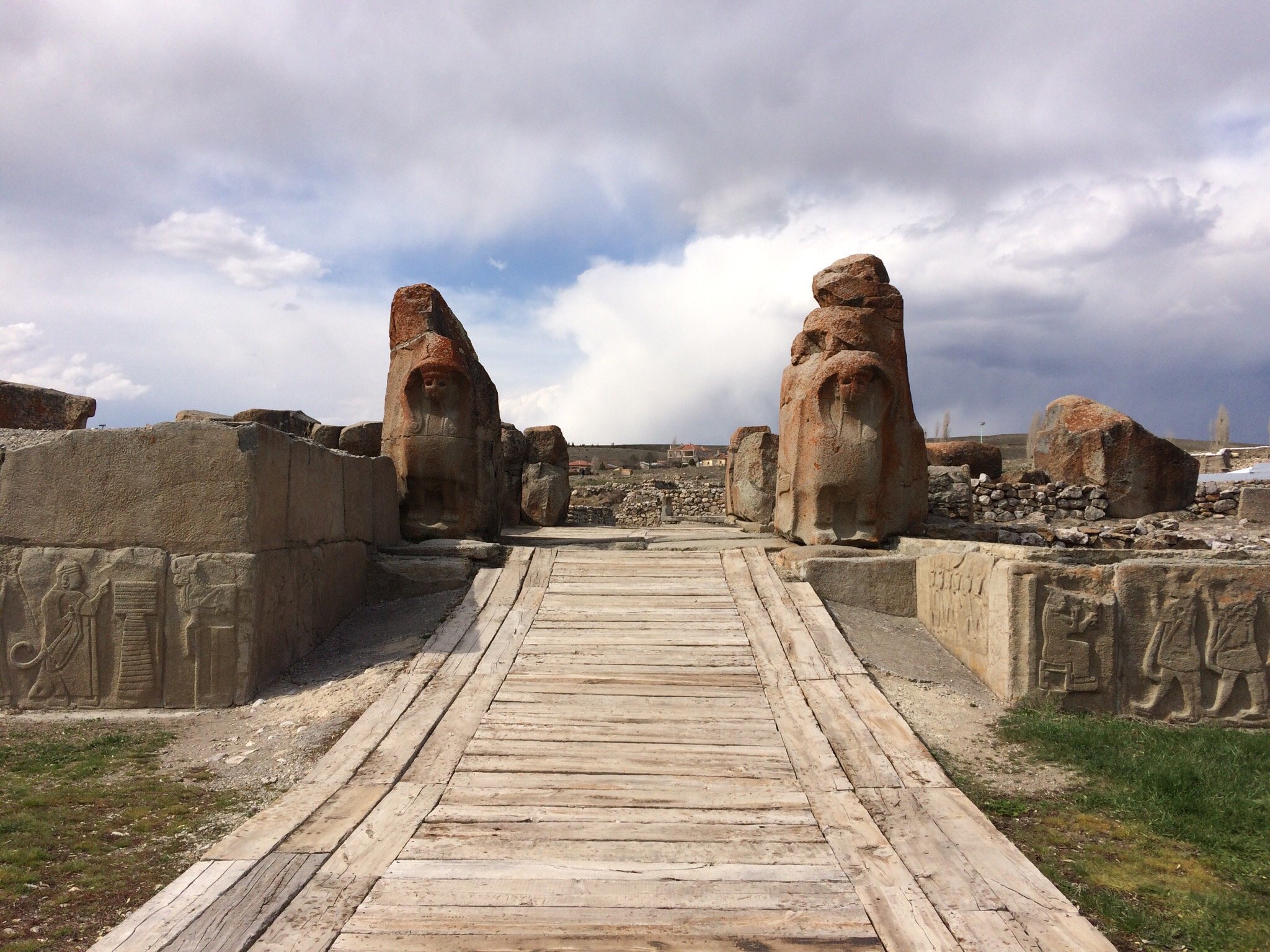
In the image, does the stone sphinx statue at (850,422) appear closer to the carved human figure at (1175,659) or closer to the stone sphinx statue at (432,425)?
the carved human figure at (1175,659)

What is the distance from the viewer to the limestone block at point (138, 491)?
16.8 ft

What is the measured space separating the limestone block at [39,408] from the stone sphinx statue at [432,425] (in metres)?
2.71

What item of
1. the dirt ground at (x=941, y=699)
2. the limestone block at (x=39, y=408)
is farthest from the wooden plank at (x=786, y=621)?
the limestone block at (x=39, y=408)

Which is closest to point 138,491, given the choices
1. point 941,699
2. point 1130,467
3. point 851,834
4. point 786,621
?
point 786,621

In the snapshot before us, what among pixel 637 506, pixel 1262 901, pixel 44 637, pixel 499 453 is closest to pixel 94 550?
pixel 44 637

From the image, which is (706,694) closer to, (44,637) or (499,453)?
(44,637)

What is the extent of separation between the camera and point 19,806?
3.62 metres

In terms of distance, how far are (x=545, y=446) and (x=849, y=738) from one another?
35.7ft

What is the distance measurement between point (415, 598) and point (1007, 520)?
7.79 m

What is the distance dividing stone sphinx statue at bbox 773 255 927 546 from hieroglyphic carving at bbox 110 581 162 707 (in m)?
5.02

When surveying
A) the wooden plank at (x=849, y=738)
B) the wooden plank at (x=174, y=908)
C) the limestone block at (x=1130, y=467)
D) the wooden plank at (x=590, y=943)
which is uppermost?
the limestone block at (x=1130, y=467)

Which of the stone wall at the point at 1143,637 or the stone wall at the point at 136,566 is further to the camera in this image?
the stone wall at the point at 136,566

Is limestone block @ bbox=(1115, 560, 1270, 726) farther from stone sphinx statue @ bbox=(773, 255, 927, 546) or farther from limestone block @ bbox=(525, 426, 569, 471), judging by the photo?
limestone block @ bbox=(525, 426, 569, 471)

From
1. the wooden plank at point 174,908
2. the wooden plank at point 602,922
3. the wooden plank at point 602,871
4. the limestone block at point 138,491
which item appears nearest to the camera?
the wooden plank at point 174,908
